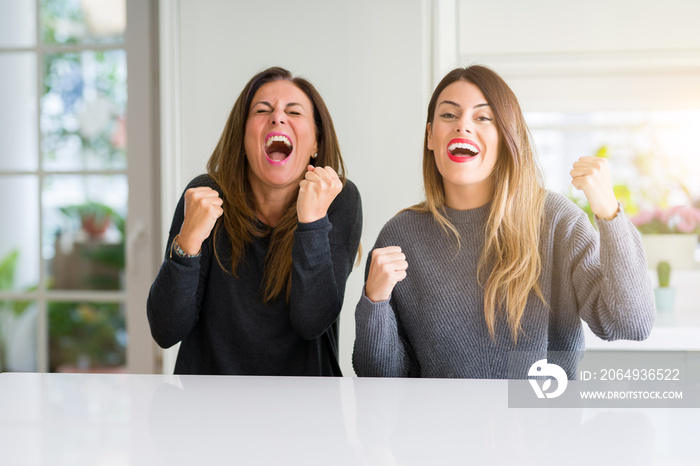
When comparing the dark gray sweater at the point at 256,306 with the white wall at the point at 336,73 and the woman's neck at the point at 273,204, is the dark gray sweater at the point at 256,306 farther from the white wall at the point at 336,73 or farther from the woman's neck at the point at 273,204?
the white wall at the point at 336,73

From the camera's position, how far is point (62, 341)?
2285 mm

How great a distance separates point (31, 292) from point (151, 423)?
1.82 metres

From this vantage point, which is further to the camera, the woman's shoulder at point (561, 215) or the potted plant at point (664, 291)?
the potted plant at point (664, 291)

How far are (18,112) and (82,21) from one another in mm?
399

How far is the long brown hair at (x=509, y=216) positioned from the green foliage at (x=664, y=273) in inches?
43.9

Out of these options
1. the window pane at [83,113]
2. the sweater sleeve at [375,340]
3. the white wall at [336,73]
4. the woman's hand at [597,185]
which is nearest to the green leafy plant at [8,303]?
the window pane at [83,113]

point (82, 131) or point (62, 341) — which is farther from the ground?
point (82, 131)

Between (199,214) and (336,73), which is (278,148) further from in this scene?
(336,73)

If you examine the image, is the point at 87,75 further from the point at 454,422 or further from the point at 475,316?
the point at 454,422


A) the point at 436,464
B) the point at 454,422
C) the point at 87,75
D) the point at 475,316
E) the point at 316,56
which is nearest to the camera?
the point at 436,464

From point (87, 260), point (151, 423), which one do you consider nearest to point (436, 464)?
point (151, 423)

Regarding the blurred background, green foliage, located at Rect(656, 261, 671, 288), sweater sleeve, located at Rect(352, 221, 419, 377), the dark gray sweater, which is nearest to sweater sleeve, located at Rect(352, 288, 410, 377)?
sweater sleeve, located at Rect(352, 221, 419, 377)

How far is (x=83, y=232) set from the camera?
2.29 metres

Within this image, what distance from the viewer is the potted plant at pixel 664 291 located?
2150 mm
